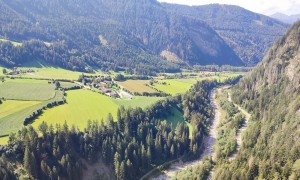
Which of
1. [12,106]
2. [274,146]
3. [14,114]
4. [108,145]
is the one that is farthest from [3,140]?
[274,146]

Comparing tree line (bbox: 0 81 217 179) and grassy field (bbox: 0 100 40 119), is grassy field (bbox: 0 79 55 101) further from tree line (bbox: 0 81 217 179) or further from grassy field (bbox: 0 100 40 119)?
tree line (bbox: 0 81 217 179)

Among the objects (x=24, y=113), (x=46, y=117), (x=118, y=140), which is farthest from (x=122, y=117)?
(x=24, y=113)

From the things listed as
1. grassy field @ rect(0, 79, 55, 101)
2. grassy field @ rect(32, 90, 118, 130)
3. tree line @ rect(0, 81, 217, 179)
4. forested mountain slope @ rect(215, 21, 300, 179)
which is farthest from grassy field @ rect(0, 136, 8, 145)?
forested mountain slope @ rect(215, 21, 300, 179)

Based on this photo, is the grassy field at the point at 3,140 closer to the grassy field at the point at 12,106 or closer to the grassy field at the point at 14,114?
the grassy field at the point at 14,114

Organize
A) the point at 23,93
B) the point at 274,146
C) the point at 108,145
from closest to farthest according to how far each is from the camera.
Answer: the point at 274,146, the point at 108,145, the point at 23,93

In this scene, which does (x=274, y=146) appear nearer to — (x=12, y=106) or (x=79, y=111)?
(x=79, y=111)

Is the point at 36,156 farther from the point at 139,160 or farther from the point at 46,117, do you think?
the point at 139,160
